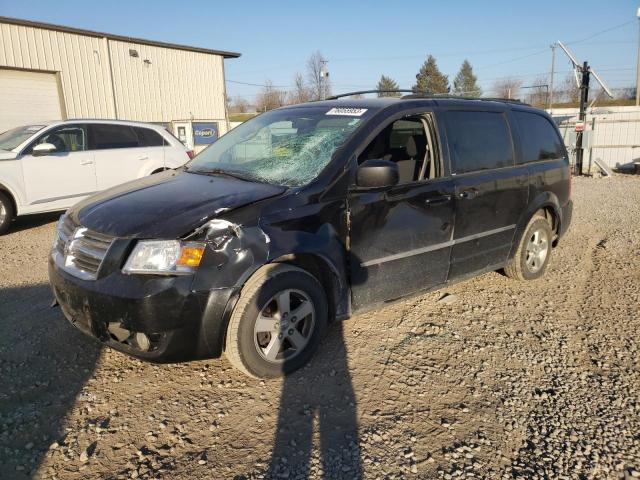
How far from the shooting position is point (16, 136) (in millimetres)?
7953

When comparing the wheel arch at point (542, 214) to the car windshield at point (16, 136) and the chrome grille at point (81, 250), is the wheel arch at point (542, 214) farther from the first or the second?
Answer: the car windshield at point (16, 136)

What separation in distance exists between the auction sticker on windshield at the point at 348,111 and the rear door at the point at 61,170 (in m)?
5.80

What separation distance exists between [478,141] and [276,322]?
8.23 feet

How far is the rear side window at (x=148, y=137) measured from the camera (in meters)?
8.91

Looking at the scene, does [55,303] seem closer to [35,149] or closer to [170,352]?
[170,352]

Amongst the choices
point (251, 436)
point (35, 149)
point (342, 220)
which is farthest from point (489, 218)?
point (35, 149)

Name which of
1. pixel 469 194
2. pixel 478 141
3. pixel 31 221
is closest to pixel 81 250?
pixel 469 194

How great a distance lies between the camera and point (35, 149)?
25.0 feet

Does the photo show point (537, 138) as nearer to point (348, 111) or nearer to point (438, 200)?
point (438, 200)

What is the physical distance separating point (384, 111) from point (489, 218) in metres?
1.45

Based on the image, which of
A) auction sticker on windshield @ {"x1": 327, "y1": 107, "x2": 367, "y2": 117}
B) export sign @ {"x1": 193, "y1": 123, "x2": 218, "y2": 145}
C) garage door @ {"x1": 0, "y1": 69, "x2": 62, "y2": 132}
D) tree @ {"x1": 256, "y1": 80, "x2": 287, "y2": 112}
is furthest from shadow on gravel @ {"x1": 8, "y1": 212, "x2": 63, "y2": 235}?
tree @ {"x1": 256, "y1": 80, "x2": 287, "y2": 112}

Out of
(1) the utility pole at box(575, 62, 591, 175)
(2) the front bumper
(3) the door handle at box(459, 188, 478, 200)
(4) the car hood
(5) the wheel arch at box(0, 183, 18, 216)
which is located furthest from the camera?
(1) the utility pole at box(575, 62, 591, 175)

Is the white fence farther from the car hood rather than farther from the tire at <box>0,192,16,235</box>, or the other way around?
the car hood

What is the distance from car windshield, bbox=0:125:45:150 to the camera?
7734 mm
